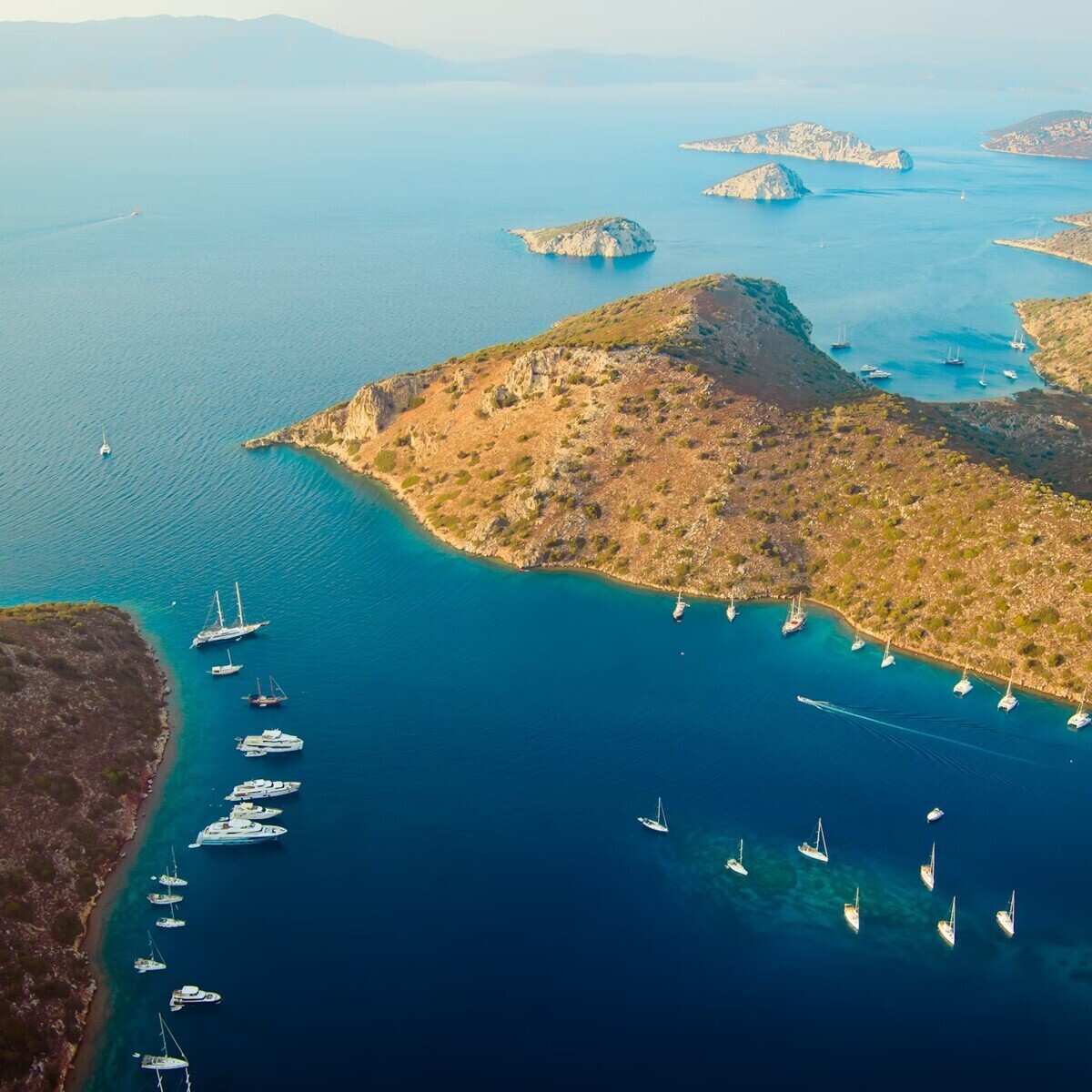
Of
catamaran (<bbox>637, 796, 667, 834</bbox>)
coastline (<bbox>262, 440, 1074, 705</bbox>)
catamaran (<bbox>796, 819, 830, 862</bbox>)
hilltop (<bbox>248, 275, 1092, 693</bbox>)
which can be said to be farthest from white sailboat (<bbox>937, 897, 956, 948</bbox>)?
hilltop (<bbox>248, 275, 1092, 693</bbox>)

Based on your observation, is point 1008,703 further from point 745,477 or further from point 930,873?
point 745,477

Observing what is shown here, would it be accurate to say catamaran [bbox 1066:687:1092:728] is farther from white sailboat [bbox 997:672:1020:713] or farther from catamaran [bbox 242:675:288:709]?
catamaran [bbox 242:675:288:709]

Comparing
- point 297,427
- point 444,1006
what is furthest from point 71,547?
point 444,1006

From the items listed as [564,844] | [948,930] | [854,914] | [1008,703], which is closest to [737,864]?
[854,914]

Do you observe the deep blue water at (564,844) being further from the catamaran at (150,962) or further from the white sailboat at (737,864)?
the catamaran at (150,962)

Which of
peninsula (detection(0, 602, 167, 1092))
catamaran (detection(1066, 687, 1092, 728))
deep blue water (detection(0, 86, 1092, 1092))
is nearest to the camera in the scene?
deep blue water (detection(0, 86, 1092, 1092))

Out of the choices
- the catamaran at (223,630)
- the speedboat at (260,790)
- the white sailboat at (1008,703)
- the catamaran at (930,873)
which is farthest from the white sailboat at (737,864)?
the catamaran at (223,630)

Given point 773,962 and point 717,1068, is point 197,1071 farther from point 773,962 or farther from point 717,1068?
point 773,962
